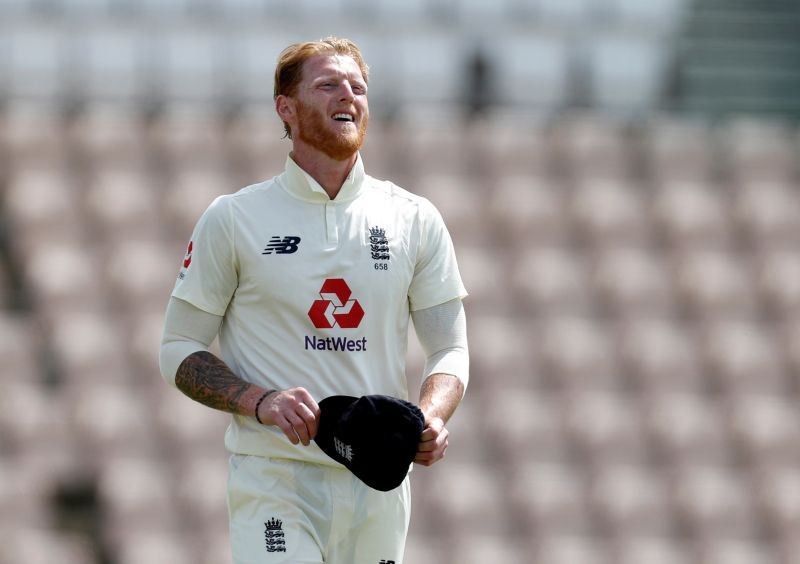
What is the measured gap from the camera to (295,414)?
3539mm

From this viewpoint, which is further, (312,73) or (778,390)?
Result: (778,390)

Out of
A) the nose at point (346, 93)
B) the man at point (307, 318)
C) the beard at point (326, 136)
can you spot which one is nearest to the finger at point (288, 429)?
the man at point (307, 318)

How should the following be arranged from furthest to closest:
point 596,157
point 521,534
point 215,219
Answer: point 596,157, point 521,534, point 215,219

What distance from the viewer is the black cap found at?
359 centimetres

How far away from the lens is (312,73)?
3.94m

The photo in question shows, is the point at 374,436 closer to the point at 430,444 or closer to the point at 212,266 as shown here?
the point at 430,444

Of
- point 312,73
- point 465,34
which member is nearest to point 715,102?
point 465,34

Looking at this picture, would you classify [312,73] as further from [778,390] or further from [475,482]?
[778,390]

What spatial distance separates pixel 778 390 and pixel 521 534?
2566 mm

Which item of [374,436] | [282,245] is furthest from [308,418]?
[282,245]

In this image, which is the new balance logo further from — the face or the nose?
the nose

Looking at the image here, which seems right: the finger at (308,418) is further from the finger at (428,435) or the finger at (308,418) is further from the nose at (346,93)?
the nose at (346,93)

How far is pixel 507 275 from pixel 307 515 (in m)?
8.08

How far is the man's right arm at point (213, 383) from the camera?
355 cm
